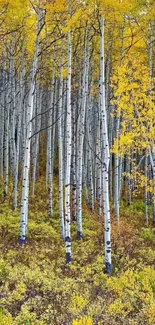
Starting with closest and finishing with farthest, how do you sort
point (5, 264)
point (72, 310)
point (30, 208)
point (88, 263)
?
point (72, 310), point (5, 264), point (88, 263), point (30, 208)

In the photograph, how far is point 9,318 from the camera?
6098mm

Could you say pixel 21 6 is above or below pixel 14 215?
above

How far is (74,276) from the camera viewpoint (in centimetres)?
938

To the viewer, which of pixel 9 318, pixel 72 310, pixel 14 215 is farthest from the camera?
pixel 14 215

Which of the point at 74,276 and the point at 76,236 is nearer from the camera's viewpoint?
the point at 74,276

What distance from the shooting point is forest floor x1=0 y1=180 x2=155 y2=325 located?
6611 mm

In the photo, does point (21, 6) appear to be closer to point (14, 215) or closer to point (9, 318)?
point (14, 215)

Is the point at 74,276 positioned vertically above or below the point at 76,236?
below

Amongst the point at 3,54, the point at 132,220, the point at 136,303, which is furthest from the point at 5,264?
the point at 3,54

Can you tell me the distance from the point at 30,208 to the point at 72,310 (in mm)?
9471

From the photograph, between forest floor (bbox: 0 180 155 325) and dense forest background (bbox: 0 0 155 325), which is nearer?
forest floor (bbox: 0 180 155 325)

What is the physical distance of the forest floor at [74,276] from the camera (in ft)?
21.7

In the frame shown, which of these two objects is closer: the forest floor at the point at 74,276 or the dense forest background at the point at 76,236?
the forest floor at the point at 74,276

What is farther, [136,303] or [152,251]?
[152,251]
